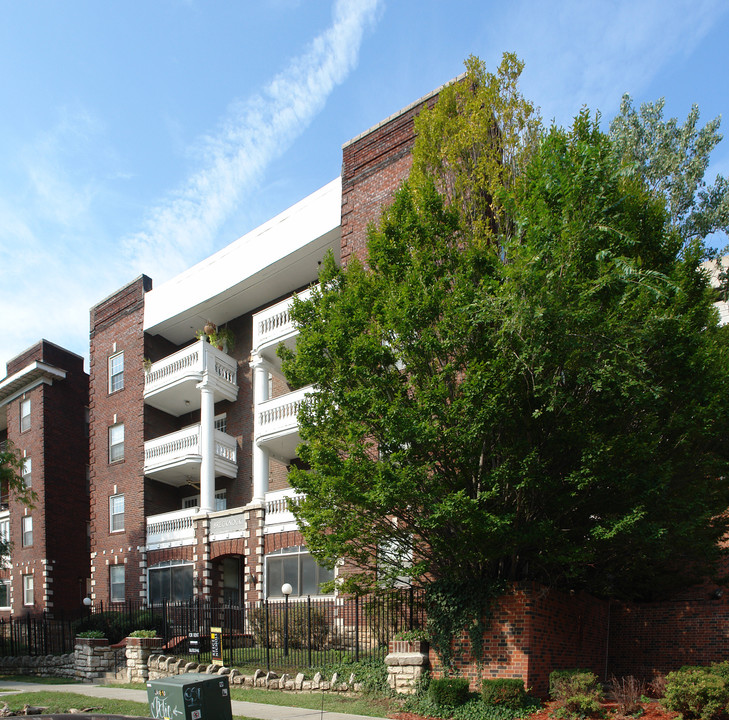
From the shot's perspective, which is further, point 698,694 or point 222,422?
point 222,422

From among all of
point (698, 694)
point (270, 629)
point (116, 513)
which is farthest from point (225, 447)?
point (698, 694)

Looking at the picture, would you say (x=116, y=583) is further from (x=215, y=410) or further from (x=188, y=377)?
(x=188, y=377)

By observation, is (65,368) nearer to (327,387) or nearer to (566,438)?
(327,387)

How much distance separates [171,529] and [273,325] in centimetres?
922

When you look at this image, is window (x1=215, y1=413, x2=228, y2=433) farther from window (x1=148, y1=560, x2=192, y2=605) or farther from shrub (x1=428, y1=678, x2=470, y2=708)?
shrub (x1=428, y1=678, x2=470, y2=708)

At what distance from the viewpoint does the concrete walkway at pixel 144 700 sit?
12891 millimetres

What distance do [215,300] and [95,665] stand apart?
1381 cm

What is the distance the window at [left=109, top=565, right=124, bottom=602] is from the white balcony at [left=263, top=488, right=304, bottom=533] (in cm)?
913

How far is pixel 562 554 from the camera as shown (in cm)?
1298

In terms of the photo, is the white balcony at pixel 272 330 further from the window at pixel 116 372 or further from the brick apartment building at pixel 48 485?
the brick apartment building at pixel 48 485

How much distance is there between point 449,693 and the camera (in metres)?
12.8

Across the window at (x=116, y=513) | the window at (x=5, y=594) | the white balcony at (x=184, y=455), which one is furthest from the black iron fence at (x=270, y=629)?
the window at (x=5, y=594)

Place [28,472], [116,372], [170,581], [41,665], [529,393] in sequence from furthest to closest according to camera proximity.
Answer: [28,472]
[116,372]
[170,581]
[41,665]
[529,393]

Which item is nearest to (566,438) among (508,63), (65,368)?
(508,63)
